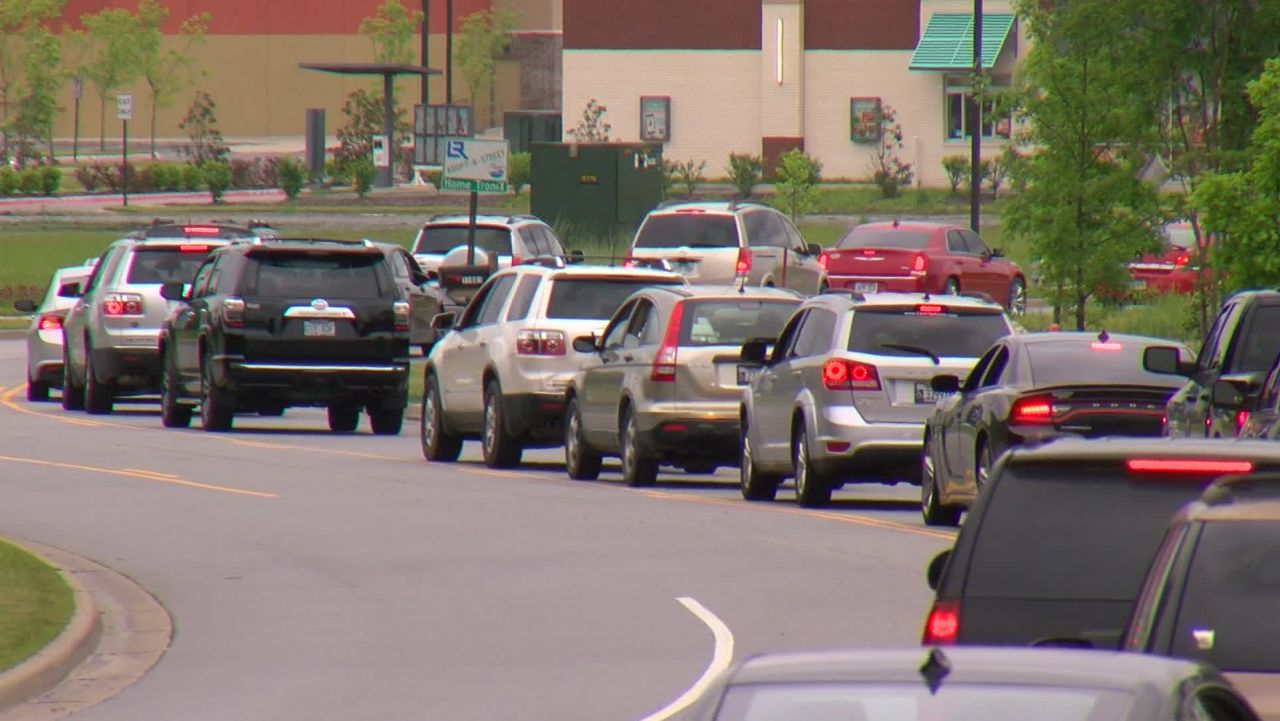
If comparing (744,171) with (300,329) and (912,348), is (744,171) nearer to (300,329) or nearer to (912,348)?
(300,329)

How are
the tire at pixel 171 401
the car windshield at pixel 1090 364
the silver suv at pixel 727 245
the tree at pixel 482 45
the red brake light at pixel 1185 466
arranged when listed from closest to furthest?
1. the red brake light at pixel 1185 466
2. the car windshield at pixel 1090 364
3. the tire at pixel 171 401
4. the silver suv at pixel 727 245
5. the tree at pixel 482 45

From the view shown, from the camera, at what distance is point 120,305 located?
2950 cm

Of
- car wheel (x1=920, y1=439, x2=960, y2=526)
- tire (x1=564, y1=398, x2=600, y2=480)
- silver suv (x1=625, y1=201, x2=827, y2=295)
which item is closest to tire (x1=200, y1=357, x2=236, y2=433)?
tire (x1=564, y1=398, x2=600, y2=480)

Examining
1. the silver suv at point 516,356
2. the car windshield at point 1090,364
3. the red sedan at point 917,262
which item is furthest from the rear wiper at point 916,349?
the red sedan at point 917,262

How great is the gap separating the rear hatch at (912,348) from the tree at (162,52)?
82559mm

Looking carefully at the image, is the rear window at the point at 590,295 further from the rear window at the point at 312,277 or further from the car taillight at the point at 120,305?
the car taillight at the point at 120,305

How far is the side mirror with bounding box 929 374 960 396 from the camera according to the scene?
61.2 feet

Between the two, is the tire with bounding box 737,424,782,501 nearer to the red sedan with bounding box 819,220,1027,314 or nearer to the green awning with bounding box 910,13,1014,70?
the red sedan with bounding box 819,220,1027,314

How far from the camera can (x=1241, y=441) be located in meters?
7.93

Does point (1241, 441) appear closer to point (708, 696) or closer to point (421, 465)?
point (708, 696)

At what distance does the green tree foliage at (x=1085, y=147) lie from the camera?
101ft

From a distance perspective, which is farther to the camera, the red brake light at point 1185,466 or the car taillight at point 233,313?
the car taillight at point 233,313

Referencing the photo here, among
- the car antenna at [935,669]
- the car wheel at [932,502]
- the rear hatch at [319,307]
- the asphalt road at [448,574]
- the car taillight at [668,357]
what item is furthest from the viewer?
the rear hatch at [319,307]

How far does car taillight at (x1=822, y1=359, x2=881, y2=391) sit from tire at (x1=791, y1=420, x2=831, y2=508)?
0.44 m
